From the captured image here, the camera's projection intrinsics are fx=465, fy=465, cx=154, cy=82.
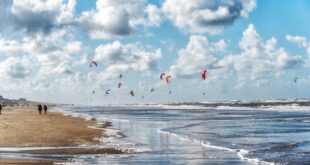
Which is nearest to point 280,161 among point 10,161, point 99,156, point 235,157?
point 235,157

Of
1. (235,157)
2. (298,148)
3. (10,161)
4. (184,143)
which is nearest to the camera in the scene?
(10,161)

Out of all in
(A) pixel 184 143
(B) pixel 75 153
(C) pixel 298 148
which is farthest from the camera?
(A) pixel 184 143

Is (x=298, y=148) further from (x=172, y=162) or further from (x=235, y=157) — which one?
(x=172, y=162)

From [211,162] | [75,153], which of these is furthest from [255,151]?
[75,153]

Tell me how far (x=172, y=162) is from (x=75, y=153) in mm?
4433

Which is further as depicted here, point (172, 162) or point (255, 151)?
point (255, 151)

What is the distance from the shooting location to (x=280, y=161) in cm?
1513

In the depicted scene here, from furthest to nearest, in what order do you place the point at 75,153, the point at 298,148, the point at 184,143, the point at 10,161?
the point at 184,143, the point at 298,148, the point at 75,153, the point at 10,161

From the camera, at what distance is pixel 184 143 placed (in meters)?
21.1

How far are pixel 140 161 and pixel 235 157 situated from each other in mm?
3457

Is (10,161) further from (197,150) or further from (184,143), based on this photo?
(184,143)

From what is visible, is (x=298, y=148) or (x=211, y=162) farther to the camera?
(x=298, y=148)

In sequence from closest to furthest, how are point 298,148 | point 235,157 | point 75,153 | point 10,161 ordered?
point 10,161
point 235,157
point 75,153
point 298,148

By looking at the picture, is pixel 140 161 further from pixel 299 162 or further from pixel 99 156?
pixel 299 162
